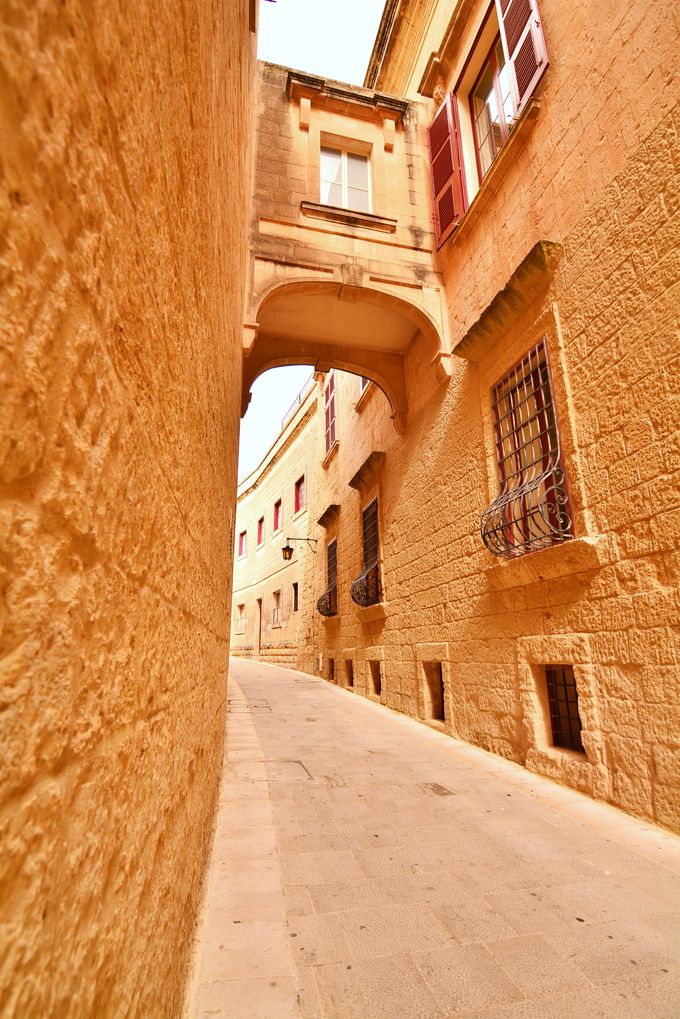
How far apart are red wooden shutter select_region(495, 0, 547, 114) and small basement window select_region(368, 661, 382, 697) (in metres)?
7.37

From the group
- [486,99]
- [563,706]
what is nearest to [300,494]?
[486,99]

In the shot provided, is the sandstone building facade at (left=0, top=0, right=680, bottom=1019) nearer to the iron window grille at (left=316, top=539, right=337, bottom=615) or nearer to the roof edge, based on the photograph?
the roof edge

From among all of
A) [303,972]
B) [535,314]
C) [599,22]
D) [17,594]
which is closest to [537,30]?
[599,22]

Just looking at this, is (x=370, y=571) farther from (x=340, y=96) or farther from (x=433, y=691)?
(x=340, y=96)

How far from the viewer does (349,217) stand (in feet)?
23.7

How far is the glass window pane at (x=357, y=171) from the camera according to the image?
8.02 meters

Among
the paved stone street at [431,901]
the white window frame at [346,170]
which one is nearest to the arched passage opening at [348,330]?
the white window frame at [346,170]

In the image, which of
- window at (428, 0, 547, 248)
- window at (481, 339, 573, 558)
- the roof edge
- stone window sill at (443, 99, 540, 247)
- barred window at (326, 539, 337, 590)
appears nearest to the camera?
window at (481, 339, 573, 558)

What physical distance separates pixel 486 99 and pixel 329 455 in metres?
7.68

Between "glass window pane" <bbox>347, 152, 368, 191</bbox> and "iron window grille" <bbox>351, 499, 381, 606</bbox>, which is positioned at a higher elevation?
"glass window pane" <bbox>347, 152, 368, 191</bbox>

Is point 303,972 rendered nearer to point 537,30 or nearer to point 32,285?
point 32,285

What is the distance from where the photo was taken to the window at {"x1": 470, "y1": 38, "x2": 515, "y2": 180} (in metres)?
5.69

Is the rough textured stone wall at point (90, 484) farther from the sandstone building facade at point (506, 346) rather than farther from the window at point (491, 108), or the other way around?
the window at point (491, 108)

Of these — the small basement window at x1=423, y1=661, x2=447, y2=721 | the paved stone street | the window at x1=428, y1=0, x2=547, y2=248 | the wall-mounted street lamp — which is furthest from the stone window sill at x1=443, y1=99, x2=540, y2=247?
the wall-mounted street lamp
